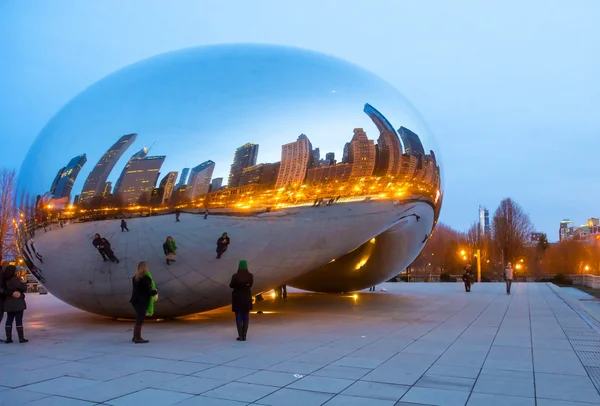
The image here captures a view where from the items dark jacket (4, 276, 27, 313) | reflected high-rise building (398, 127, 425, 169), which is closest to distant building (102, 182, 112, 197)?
dark jacket (4, 276, 27, 313)

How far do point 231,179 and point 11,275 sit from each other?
3798 millimetres

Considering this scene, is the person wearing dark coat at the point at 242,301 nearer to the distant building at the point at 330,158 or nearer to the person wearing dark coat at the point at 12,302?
the distant building at the point at 330,158

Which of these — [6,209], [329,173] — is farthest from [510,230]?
[329,173]

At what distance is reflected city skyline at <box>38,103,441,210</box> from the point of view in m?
8.77

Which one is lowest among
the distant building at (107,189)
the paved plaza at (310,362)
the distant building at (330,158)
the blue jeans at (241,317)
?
the paved plaza at (310,362)

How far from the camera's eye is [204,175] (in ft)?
28.9

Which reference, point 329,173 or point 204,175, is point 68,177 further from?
point 329,173

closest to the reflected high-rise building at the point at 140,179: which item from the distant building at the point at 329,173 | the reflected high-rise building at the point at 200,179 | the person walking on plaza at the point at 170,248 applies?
the reflected high-rise building at the point at 200,179

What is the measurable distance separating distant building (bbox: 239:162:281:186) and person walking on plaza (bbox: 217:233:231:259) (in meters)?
1.00

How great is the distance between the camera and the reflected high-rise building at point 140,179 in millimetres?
8750

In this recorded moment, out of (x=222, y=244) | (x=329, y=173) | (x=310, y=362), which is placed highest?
(x=329, y=173)

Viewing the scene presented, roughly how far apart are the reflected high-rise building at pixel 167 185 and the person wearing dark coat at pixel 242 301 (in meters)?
1.72

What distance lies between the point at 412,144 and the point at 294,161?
330 cm

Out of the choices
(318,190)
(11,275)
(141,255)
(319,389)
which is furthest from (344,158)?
(11,275)
